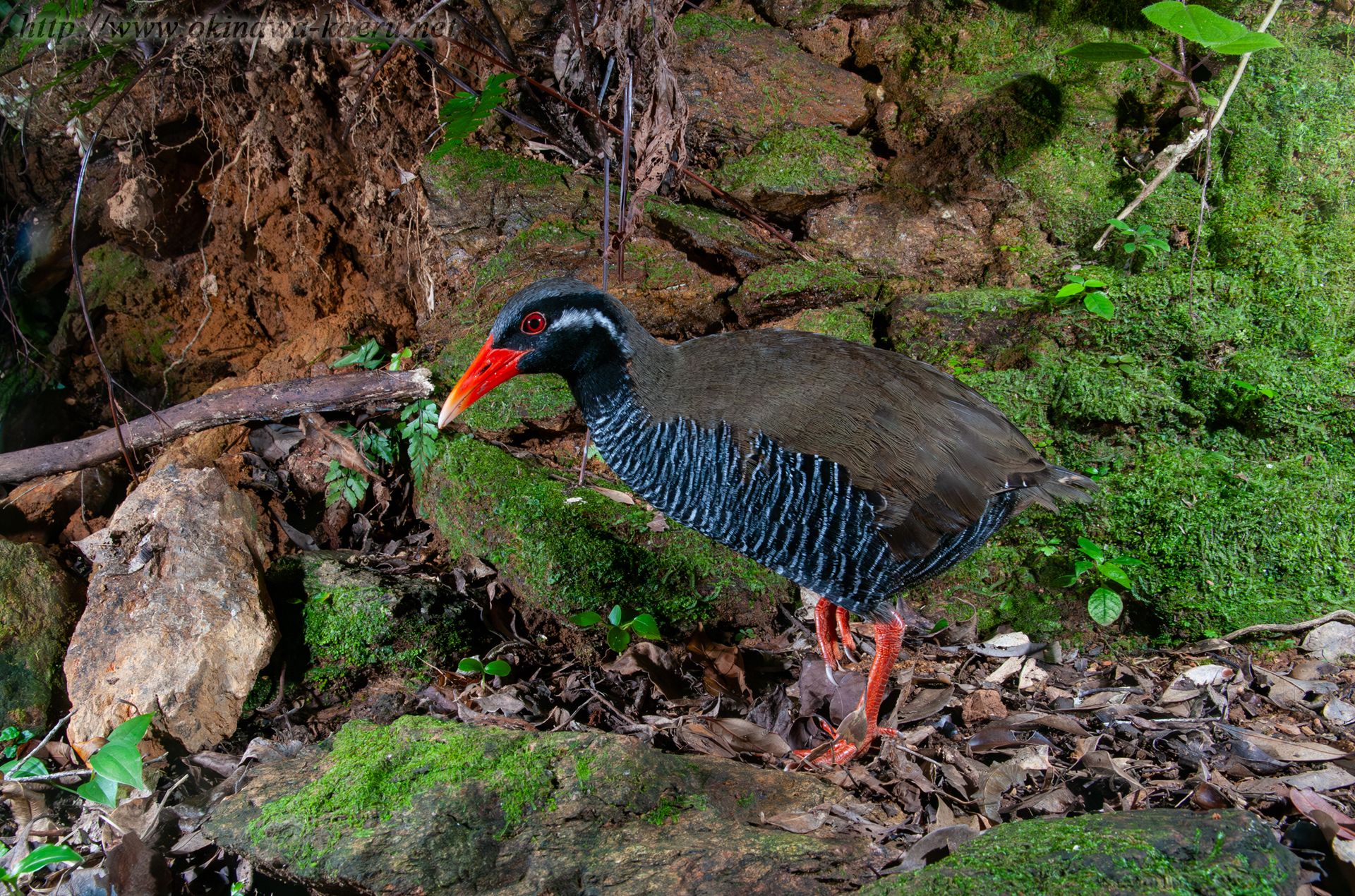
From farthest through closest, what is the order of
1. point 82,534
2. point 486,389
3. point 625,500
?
point 82,534
point 625,500
point 486,389

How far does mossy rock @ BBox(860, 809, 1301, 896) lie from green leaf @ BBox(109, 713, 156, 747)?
2.14 metres

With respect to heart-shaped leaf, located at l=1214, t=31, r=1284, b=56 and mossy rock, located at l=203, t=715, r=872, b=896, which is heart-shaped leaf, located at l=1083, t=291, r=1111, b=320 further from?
mossy rock, located at l=203, t=715, r=872, b=896

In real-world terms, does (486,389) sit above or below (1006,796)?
above

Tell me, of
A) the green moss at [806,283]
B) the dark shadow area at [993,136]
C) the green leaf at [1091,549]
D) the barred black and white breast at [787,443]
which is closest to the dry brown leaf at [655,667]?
the barred black and white breast at [787,443]

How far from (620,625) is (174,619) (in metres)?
1.86

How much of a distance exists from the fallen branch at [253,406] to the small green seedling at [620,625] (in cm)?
175

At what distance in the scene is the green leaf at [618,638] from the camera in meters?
3.44

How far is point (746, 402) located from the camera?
2771mm

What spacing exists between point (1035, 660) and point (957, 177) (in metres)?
2.81

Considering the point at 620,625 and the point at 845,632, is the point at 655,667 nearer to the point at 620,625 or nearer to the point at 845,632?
the point at 620,625

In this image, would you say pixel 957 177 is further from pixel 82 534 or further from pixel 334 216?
pixel 82 534

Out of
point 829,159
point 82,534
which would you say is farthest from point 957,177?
point 82,534

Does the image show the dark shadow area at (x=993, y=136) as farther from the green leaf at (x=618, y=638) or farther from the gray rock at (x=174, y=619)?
the gray rock at (x=174, y=619)

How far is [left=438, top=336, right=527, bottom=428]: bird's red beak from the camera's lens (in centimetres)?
284
